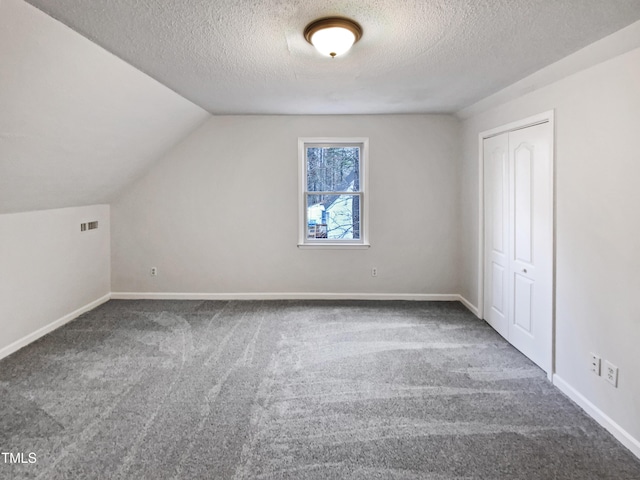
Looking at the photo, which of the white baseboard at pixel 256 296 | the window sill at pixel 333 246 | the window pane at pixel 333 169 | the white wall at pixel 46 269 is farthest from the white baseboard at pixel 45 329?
the window pane at pixel 333 169

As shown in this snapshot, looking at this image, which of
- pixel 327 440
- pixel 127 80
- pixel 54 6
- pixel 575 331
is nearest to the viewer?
pixel 54 6

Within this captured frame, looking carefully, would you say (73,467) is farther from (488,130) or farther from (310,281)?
(488,130)

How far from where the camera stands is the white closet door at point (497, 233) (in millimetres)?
3502

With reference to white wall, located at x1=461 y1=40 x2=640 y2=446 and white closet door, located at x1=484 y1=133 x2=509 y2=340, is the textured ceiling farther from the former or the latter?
white closet door, located at x1=484 y1=133 x2=509 y2=340

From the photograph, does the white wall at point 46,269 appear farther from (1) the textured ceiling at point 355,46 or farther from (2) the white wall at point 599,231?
(2) the white wall at point 599,231

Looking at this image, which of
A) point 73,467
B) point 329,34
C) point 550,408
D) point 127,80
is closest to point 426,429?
point 550,408

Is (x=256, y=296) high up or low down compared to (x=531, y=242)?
down

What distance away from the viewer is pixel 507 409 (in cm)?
236

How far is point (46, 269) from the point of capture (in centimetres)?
365

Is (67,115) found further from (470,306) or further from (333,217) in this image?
(470,306)

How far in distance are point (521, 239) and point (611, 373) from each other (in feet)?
4.28

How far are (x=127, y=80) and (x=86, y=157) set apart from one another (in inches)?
36.9

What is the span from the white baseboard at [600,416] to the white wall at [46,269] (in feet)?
14.5

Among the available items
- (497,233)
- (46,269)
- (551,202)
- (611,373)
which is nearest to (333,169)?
(497,233)
